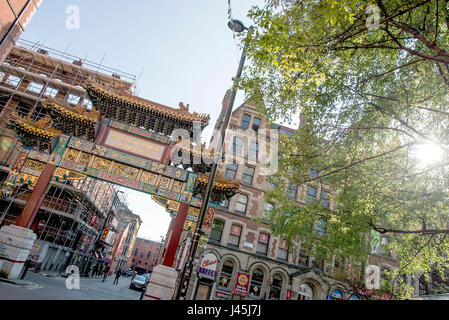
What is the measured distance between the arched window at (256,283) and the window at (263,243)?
1566mm

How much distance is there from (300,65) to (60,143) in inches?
456

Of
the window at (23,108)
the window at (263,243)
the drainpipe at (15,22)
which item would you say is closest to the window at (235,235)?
the window at (263,243)

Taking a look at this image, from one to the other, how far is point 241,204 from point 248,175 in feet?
9.78

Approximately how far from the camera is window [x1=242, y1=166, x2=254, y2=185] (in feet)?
80.3

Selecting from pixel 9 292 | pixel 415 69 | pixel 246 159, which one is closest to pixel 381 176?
pixel 415 69

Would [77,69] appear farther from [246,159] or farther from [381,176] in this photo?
[381,176]

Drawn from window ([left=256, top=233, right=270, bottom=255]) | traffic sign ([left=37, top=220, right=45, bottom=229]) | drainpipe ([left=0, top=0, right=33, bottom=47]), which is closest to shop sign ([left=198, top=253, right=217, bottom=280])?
window ([left=256, top=233, right=270, bottom=255])

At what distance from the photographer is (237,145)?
85.9ft

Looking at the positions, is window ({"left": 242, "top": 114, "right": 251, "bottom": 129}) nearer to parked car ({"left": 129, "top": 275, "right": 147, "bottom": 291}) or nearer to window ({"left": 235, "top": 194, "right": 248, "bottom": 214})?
window ({"left": 235, "top": 194, "right": 248, "bottom": 214})

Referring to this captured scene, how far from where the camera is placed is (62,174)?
1199 centimetres

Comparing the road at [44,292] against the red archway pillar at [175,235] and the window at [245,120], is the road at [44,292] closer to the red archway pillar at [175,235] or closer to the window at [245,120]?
the red archway pillar at [175,235]

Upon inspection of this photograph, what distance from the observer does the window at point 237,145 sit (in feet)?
83.1

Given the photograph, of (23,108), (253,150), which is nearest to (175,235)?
(253,150)
